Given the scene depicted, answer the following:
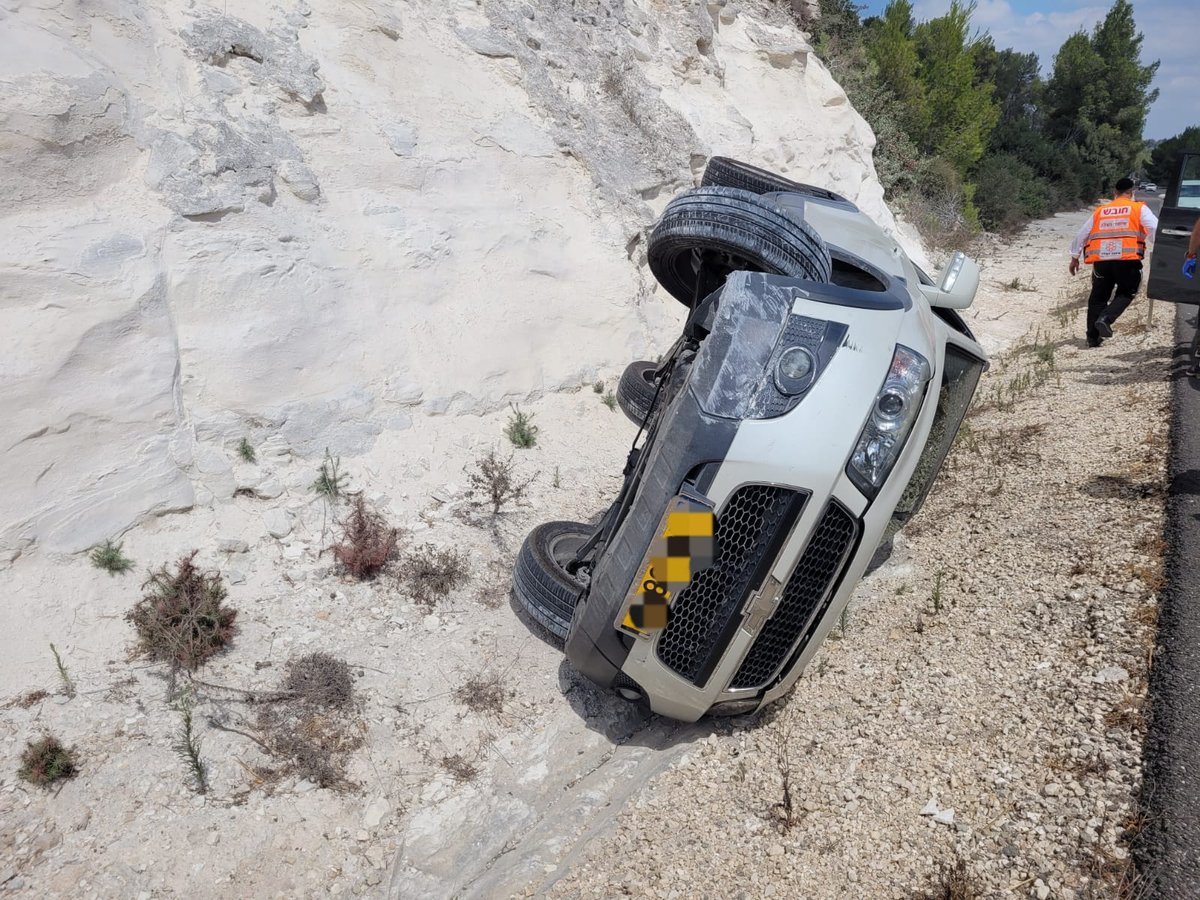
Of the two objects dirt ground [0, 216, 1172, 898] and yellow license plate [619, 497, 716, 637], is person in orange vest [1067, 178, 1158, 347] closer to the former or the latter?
A: dirt ground [0, 216, 1172, 898]

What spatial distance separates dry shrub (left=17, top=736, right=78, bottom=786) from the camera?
3.18 metres

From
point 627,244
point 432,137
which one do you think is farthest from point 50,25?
point 627,244

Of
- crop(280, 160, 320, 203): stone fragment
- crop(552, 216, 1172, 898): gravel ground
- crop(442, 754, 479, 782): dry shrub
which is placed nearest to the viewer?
crop(552, 216, 1172, 898): gravel ground

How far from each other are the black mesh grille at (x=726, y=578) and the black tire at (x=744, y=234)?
1.14 m

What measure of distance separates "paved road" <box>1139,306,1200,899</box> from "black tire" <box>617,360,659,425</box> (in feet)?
10.7

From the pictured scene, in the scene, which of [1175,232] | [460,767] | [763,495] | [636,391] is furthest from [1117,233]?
[460,767]

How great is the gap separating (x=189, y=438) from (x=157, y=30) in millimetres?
3000

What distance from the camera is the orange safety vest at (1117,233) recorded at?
8391 millimetres

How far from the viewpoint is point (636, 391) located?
6.06 m

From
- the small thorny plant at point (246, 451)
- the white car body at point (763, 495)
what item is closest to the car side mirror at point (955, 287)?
the white car body at point (763, 495)

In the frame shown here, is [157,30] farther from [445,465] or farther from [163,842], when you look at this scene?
[163,842]

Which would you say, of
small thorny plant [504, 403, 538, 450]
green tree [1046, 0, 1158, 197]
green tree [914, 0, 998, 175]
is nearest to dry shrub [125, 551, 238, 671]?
small thorny plant [504, 403, 538, 450]

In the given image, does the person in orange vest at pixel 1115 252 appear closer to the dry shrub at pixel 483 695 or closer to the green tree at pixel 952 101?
the dry shrub at pixel 483 695

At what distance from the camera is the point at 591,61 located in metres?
8.28
